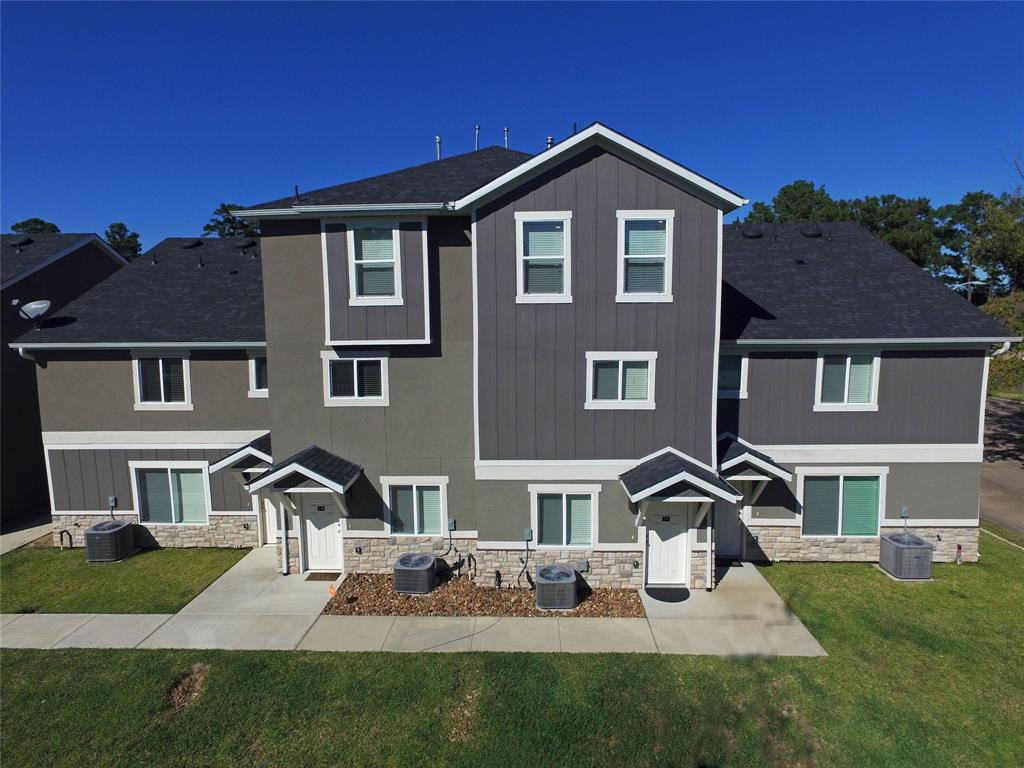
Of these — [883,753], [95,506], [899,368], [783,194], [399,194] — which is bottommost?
[883,753]

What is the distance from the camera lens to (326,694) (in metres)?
8.38

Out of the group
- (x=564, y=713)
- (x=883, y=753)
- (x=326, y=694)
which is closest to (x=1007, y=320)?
(x=883, y=753)

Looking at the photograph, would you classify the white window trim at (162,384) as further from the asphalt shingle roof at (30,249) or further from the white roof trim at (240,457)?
the asphalt shingle roof at (30,249)

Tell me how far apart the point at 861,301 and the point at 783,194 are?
36767 mm

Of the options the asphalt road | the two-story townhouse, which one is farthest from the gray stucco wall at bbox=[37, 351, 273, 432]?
the asphalt road

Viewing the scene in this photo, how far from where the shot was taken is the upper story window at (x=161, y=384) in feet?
45.6

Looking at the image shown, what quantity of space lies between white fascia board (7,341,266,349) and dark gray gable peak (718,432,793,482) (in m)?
11.4

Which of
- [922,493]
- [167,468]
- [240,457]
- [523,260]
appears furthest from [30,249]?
[922,493]

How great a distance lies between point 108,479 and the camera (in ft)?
46.7

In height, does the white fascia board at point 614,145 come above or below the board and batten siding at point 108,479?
above

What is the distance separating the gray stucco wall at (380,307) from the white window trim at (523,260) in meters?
2.00

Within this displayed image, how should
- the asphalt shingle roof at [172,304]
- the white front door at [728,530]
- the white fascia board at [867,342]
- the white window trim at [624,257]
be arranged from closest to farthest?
the white window trim at [624,257] → the white fascia board at [867,342] → the white front door at [728,530] → the asphalt shingle roof at [172,304]

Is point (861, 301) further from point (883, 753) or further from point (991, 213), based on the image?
point (991, 213)

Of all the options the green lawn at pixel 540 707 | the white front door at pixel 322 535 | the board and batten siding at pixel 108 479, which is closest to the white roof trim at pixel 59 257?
the board and batten siding at pixel 108 479
